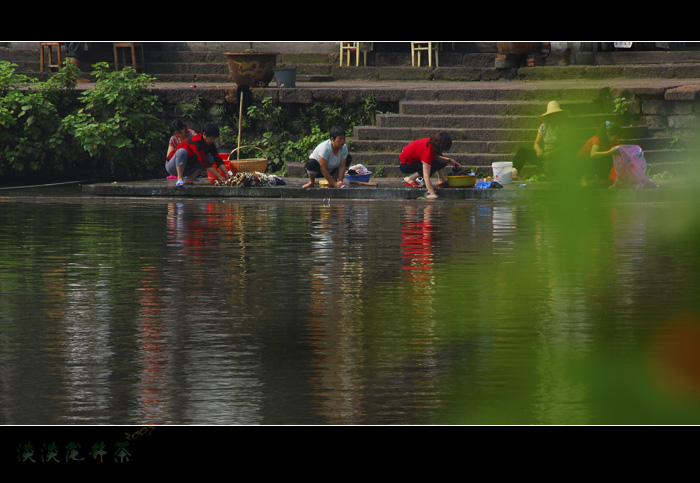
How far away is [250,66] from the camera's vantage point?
2247cm

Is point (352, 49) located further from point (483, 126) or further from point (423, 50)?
point (483, 126)

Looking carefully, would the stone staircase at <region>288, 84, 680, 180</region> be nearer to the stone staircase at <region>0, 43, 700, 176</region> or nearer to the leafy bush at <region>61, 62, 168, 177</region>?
the stone staircase at <region>0, 43, 700, 176</region>

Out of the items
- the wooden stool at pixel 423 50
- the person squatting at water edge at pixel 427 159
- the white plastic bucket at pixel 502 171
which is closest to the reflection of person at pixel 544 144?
the white plastic bucket at pixel 502 171

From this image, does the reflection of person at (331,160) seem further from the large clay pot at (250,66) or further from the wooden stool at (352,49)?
the wooden stool at (352,49)

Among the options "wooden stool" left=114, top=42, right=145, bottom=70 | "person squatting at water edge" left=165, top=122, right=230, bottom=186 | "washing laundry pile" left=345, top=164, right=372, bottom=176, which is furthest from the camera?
"wooden stool" left=114, top=42, right=145, bottom=70

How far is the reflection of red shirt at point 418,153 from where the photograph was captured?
17.6m

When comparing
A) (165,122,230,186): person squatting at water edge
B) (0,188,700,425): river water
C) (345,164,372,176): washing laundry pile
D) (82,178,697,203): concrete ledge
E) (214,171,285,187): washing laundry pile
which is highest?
(165,122,230,186): person squatting at water edge

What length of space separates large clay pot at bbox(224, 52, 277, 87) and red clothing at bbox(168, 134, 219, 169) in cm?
372

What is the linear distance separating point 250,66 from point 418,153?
5638mm

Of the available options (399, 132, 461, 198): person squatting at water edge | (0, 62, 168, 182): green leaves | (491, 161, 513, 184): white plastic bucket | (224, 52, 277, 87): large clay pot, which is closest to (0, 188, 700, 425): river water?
(399, 132, 461, 198): person squatting at water edge

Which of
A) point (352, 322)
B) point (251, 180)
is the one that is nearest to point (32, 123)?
point (251, 180)

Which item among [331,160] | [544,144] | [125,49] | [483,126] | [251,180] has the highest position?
[125,49]

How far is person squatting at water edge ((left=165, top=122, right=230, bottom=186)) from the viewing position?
18.7 m

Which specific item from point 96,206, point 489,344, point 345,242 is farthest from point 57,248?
point 489,344
